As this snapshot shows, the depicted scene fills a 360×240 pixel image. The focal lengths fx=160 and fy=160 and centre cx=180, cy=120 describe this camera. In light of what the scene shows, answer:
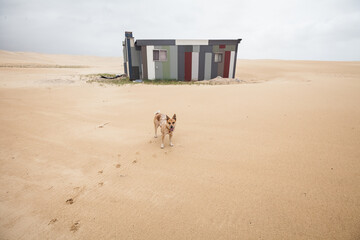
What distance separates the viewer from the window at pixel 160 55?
15.2 meters

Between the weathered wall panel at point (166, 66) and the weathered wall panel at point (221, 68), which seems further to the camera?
the weathered wall panel at point (221, 68)

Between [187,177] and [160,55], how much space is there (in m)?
14.6

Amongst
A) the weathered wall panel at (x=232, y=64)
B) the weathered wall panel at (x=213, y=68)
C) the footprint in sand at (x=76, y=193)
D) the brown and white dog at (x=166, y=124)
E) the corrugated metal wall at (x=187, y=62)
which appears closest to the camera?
the footprint in sand at (x=76, y=193)

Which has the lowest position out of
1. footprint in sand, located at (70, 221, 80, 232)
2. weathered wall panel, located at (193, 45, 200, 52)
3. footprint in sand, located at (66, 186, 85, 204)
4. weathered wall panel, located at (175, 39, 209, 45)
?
footprint in sand, located at (70, 221, 80, 232)

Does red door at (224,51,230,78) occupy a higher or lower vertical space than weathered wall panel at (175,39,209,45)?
lower

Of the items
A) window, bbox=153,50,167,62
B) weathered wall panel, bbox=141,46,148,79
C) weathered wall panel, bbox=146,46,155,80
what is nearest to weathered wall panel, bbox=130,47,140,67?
weathered wall panel, bbox=141,46,148,79

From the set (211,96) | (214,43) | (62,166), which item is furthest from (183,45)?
(62,166)

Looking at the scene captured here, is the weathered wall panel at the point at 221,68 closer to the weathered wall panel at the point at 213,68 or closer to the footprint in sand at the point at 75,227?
the weathered wall panel at the point at 213,68

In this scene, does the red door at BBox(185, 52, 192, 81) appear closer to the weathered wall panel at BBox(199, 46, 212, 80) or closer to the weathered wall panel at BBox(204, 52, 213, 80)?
the weathered wall panel at BBox(199, 46, 212, 80)

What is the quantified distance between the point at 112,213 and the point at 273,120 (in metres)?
4.73

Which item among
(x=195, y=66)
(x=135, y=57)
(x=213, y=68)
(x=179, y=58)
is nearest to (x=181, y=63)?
(x=179, y=58)

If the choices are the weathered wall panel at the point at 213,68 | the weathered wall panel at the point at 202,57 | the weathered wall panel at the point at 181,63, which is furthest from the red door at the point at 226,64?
the weathered wall panel at the point at 181,63

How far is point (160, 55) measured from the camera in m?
15.3

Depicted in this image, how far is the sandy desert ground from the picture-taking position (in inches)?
74.6
